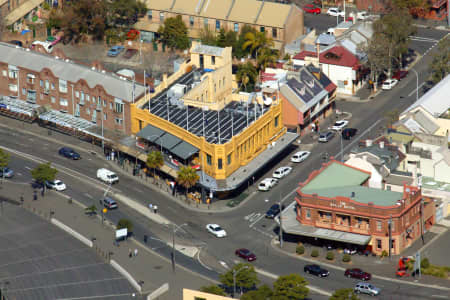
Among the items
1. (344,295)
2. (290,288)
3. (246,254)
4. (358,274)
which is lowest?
(246,254)

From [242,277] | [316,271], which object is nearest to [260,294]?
[242,277]

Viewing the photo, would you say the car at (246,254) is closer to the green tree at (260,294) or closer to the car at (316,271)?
the car at (316,271)

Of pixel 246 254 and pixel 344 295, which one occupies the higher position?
pixel 344 295

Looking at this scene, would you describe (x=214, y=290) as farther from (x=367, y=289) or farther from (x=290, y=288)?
(x=367, y=289)

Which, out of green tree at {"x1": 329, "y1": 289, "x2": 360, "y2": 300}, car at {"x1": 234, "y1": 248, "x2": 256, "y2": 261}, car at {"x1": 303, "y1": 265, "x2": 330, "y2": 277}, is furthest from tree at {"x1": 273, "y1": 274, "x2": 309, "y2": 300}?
car at {"x1": 234, "y1": 248, "x2": 256, "y2": 261}

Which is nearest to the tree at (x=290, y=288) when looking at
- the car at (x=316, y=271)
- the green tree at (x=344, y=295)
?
the green tree at (x=344, y=295)

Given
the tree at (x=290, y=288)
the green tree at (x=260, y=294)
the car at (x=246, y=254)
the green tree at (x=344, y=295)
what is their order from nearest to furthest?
the green tree at (x=344, y=295) < the green tree at (x=260, y=294) < the tree at (x=290, y=288) < the car at (x=246, y=254)

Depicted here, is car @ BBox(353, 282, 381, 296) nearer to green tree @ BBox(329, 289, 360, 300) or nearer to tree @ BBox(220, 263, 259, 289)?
green tree @ BBox(329, 289, 360, 300)
